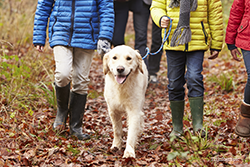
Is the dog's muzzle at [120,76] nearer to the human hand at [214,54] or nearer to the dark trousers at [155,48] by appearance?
the human hand at [214,54]

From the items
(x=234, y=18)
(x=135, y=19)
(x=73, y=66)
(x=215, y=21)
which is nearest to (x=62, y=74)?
(x=73, y=66)

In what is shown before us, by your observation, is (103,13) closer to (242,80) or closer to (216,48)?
(216,48)

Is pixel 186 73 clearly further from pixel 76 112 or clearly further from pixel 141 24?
pixel 141 24

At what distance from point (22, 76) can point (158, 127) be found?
2.60 m

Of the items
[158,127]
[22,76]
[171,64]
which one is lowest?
[158,127]

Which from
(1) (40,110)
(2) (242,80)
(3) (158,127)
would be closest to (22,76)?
(1) (40,110)

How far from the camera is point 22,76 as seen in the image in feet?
16.4

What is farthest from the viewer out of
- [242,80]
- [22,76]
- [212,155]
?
[242,80]

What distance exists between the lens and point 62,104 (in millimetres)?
3803

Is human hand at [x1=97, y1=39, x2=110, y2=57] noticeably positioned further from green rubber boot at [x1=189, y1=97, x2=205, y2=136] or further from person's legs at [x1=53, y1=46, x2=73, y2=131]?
green rubber boot at [x1=189, y1=97, x2=205, y2=136]

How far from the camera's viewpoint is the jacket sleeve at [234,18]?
322cm

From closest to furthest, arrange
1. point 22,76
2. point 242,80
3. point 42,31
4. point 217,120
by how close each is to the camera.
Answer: point 42,31 → point 217,120 → point 22,76 → point 242,80

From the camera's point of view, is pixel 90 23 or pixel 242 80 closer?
pixel 90 23

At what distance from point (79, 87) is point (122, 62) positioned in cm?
103
